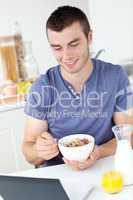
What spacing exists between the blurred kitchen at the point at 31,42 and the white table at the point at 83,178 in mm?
933

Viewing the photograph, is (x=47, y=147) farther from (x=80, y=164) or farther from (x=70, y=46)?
(x=70, y=46)

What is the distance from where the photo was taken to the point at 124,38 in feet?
7.76

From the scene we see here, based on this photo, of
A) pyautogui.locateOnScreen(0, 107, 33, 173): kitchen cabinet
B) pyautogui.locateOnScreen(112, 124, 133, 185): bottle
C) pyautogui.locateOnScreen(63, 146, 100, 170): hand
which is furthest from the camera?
pyautogui.locateOnScreen(0, 107, 33, 173): kitchen cabinet

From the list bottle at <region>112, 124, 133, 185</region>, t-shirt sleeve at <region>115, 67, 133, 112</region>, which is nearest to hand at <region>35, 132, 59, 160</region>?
bottle at <region>112, 124, 133, 185</region>

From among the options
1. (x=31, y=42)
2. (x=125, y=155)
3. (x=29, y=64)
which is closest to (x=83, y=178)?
(x=125, y=155)

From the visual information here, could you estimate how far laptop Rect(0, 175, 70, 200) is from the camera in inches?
37.4

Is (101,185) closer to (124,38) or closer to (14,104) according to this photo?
(14,104)

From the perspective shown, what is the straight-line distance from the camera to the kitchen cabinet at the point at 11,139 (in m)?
2.10

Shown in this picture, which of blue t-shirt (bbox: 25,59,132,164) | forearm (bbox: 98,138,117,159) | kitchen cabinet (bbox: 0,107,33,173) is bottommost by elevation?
kitchen cabinet (bbox: 0,107,33,173)

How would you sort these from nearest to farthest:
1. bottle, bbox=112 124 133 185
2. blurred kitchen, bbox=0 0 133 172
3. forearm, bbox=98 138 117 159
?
bottle, bbox=112 124 133 185, forearm, bbox=98 138 117 159, blurred kitchen, bbox=0 0 133 172

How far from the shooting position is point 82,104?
1.49 metres

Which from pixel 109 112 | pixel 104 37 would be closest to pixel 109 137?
pixel 109 112

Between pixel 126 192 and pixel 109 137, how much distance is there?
48 cm

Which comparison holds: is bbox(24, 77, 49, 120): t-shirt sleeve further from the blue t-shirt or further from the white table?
the white table
